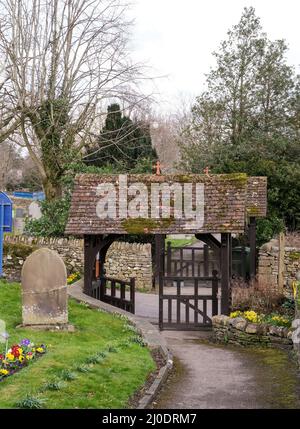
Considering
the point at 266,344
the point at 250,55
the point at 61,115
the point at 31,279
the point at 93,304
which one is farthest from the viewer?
the point at 250,55

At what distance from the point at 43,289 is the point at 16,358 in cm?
301

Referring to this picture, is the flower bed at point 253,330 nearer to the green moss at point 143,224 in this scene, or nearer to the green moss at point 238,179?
the green moss at point 143,224

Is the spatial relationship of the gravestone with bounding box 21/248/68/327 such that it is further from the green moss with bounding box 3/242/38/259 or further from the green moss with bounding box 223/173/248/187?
the green moss with bounding box 3/242/38/259

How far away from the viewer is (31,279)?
1293cm

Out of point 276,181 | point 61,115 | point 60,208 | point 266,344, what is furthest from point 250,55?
point 266,344

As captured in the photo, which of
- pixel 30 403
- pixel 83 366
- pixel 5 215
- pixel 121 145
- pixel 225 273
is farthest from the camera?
pixel 121 145

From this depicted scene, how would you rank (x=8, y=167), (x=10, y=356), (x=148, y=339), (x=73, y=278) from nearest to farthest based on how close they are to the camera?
(x=10, y=356)
(x=148, y=339)
(x=73, y=278)
(x=8, y=167)

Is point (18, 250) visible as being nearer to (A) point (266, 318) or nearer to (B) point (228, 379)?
(A) point (266, 318)

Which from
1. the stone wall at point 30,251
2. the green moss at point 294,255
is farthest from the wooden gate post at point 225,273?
the stone wall at point 30,251

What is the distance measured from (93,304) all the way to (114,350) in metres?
4.18

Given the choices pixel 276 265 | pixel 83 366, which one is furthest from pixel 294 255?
pixel 83 366

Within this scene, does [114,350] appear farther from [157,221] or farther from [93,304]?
[157,221]

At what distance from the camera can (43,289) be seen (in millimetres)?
12969

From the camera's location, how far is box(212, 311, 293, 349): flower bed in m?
13.9
